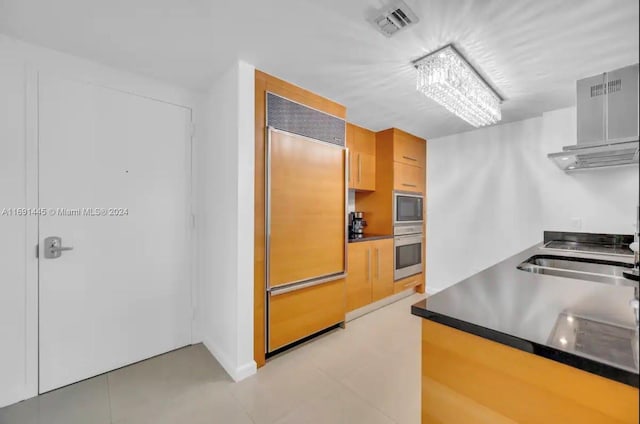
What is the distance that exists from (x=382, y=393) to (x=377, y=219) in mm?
2132

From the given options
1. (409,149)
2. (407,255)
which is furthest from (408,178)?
(407,255)

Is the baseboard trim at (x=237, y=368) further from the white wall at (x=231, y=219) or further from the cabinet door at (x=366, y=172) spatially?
the cabinet door at (x=366, y=172)

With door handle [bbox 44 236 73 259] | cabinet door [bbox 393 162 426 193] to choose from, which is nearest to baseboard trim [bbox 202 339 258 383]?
door handle [bbox 44 236 73 259]

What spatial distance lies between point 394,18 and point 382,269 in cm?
255

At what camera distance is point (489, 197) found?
11.0 ft

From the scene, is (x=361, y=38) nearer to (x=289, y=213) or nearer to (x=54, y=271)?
(x=289, y=213)

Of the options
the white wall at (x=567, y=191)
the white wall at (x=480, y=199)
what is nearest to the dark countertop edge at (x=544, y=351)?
the white wall at (x=567, y=191)

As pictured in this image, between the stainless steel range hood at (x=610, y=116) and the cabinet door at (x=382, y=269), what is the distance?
200 centimetres

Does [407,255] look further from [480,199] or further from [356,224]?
[480,199]

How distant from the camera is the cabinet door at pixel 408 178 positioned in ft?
11.4

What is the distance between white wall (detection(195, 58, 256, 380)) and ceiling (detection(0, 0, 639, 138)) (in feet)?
0.71

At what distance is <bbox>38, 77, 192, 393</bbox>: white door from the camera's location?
5.93 ft

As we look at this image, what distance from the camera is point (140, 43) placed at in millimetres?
1723

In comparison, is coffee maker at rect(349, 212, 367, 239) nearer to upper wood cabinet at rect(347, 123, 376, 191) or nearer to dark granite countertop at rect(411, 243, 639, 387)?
upper wood cabinet at rect(347, 123, 376, 191)
